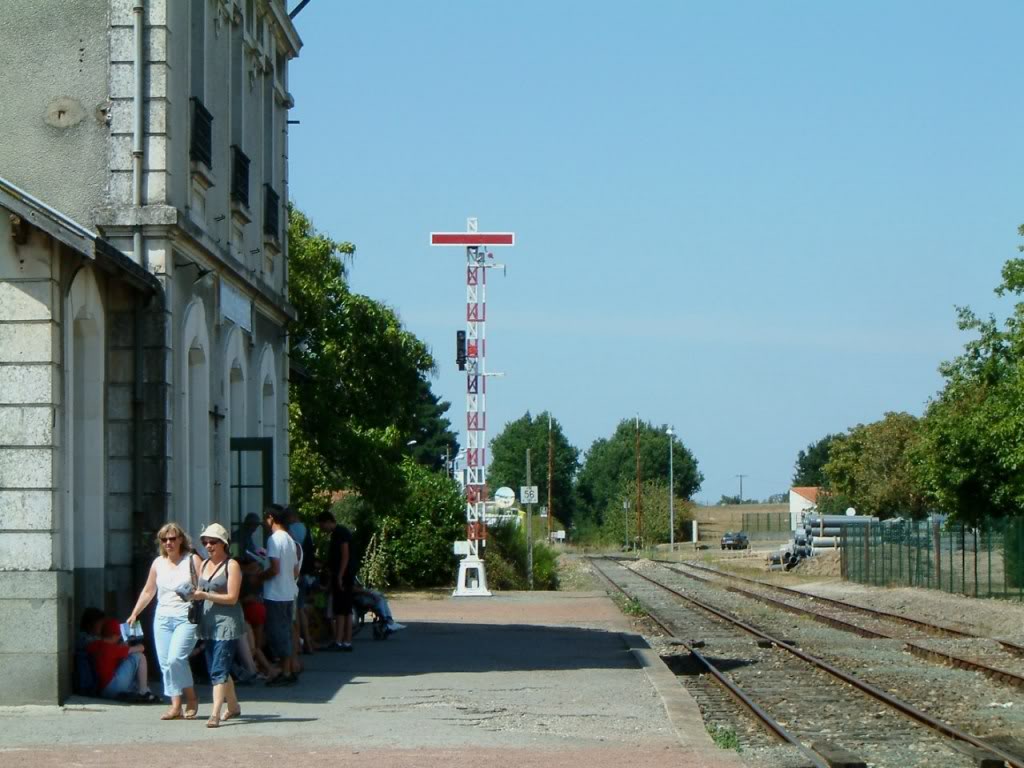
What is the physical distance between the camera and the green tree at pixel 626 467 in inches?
6427

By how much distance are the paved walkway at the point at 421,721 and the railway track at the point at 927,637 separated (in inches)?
146

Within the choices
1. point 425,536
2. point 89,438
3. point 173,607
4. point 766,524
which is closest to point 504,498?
point 425,536

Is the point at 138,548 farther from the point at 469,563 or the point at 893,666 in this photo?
the point at 469,563

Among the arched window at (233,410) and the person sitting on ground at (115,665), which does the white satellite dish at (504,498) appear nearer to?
the arched window at (233,410)

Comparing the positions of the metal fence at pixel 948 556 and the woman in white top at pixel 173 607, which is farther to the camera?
the metal fence at pixel 948 556

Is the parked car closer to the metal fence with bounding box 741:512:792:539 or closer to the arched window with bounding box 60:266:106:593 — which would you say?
the metal fence with bounding box 741:512:792:539

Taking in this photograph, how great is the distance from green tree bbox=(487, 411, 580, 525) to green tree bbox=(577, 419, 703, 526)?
4.44 meters

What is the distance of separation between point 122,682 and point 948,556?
1149 inches

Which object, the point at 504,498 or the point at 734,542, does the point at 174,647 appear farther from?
the point at 734,542

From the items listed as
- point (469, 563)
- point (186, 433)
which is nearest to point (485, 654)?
point (186, 433)

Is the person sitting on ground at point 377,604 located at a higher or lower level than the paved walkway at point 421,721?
higher

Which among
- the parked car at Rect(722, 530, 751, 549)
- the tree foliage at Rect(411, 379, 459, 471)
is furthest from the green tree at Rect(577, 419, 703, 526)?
the parked car at Rect(722, 530, 751, 549)

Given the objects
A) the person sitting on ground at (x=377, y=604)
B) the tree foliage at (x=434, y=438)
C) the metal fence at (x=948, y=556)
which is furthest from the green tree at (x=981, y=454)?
the tree foliage at (x=434, y=438)

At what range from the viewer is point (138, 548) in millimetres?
14648
